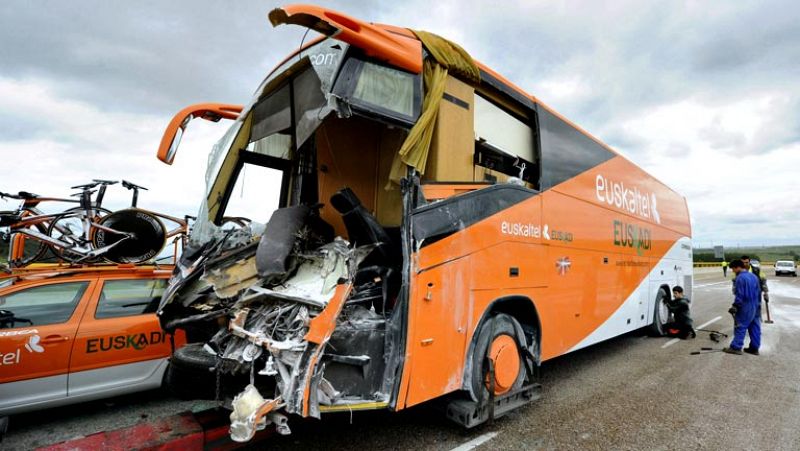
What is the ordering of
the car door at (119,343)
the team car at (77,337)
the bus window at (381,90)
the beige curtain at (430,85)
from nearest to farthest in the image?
the bus window at (381,90) < the beige curtain at (430,85) < the team car at (77,337) < the car door at (119,343)

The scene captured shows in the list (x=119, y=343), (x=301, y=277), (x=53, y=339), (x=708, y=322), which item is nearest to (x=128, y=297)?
(x=119, y=343)

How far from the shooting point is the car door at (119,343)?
4.36 meters

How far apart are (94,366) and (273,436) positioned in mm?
2308

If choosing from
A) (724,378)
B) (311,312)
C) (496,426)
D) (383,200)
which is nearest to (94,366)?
(311,312)

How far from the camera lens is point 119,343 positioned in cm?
457

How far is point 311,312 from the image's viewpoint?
10.00 ft

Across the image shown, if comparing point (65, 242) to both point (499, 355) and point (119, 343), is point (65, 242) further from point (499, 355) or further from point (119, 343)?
point (499, 355)

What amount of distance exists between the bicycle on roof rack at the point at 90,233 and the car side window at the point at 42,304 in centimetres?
124

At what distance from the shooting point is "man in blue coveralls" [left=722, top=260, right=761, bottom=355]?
7617 mm

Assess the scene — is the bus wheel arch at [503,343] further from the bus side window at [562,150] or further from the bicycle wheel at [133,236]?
the bicycle wheel at [133,236]

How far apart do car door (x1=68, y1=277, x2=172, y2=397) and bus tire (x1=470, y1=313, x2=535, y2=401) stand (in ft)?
12.1

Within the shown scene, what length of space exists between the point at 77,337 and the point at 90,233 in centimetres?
214

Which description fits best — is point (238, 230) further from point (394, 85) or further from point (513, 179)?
point (513, 179)

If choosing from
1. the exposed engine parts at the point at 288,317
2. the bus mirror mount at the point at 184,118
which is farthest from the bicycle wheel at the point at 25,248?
the exposed engine parts at the point at 288,317
